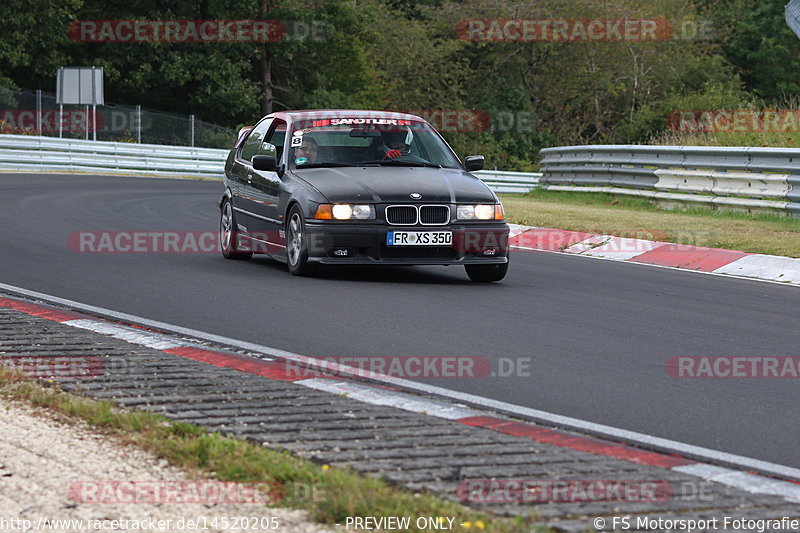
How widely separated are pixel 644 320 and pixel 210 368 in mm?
3861

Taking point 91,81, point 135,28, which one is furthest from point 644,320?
point 135,28

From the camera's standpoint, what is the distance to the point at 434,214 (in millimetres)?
11352

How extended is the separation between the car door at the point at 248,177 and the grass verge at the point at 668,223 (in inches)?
187

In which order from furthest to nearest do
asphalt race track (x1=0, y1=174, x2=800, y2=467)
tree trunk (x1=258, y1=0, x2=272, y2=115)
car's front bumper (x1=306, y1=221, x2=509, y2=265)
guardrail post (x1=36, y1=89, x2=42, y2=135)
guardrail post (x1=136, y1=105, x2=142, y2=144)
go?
tree trunk (x1=258, y1=0, x2=272, y2=115), guardrail post (x1=136, y1=105, x2=142, y2=144), guardrail post (x1=36, y1=89, x2=42, y2=135), car's front bumper (x1=306, y1=221, x2=509, y2=265), asphalt race track (x1=0, y1=174, x2=800, y2=467)

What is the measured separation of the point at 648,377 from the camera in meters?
7.21

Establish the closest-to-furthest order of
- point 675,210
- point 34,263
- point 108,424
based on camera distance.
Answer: point 108,424 → point 34,263 → point 675,210

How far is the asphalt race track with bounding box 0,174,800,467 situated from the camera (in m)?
6.45

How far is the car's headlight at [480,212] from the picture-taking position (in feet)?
37.6

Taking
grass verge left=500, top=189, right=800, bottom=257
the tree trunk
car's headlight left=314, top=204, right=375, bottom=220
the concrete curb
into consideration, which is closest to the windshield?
car's headlight left=314, top=204, right=375, bottom=220

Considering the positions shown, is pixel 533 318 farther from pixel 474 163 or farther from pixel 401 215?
pixel 474 163

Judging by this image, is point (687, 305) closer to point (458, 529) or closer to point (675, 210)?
point (458, 529)

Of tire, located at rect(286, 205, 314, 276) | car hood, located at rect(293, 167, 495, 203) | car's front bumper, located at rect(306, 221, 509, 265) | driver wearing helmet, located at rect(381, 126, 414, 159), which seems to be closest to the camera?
car's front bumper, located at rect(306, 221, 509, 265)

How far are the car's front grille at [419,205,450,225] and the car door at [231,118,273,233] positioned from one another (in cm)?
208

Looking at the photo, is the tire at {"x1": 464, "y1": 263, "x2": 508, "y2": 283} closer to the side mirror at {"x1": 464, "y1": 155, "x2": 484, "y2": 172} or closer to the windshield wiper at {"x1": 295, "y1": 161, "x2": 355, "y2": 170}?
the side mirror at {"x1": 464, "y1": 155, "x2": 484, "y2": 172}
